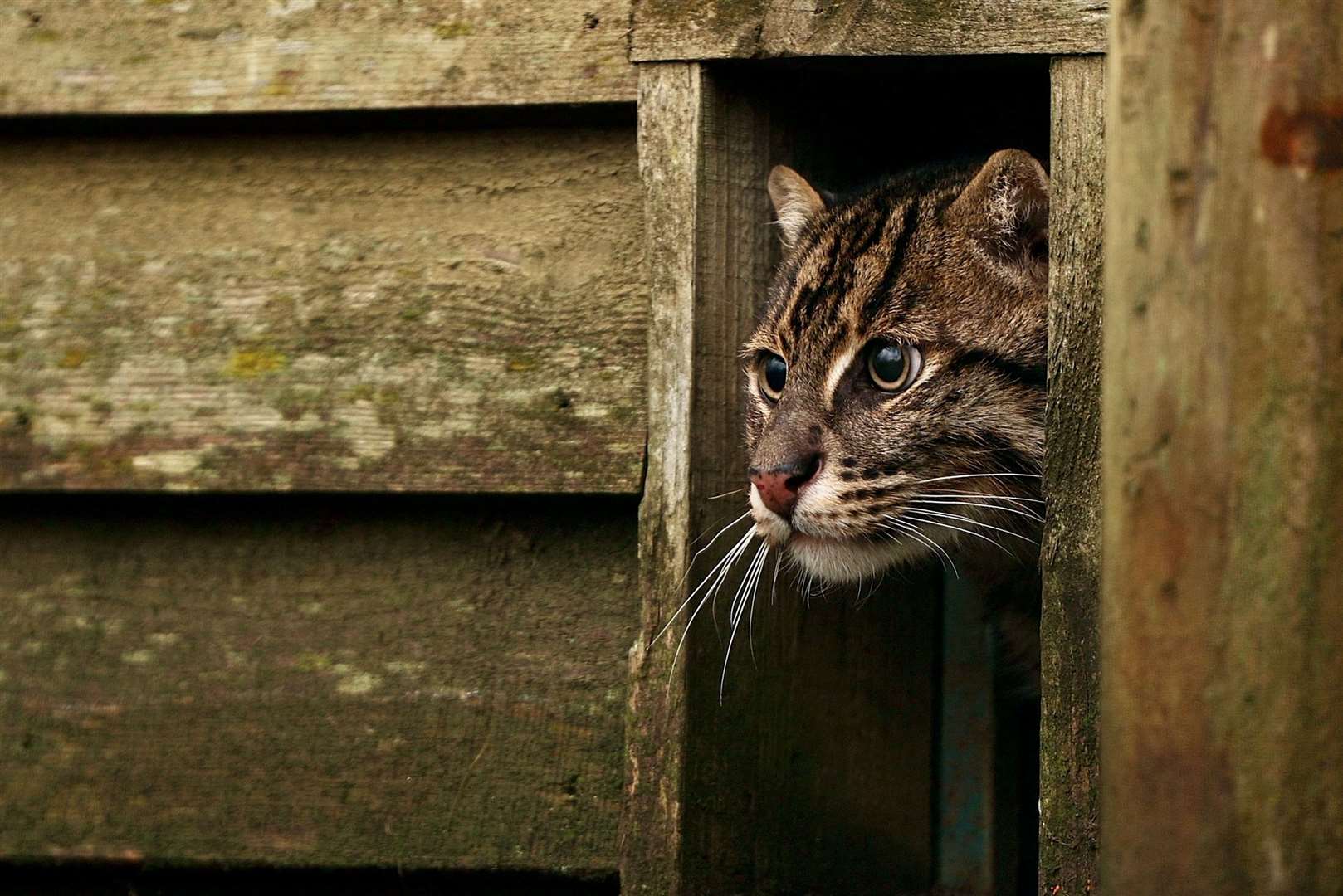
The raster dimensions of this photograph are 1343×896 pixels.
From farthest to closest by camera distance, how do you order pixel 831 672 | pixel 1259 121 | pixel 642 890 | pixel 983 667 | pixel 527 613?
pixel 983 667 < pixel 831 672 < pixel 527 613 < pixel 642 890 < pixel 1259 121

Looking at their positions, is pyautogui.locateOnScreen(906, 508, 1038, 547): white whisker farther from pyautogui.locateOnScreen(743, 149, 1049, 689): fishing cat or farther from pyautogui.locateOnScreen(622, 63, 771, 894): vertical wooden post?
pyautogui.locateOnScreen(622, 63, 771, 894): vertical wooden post

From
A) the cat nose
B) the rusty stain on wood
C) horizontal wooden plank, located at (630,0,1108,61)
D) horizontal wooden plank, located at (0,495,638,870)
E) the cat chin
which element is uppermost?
horizontal wooden plank, located at (630,0,1108,61)

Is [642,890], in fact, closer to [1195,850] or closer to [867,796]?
[867,796]

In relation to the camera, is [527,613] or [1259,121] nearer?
[1259,121]

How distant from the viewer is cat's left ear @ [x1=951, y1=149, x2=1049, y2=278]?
288 centimetres

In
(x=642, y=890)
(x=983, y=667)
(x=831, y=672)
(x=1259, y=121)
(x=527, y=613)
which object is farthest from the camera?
(x=983, y=667)

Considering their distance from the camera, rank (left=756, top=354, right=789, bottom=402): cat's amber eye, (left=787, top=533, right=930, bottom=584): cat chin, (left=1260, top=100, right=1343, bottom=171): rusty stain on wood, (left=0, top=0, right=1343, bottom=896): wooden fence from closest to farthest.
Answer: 1. (left=1260, top=100, right=1343, bottom=171): rusty stain on wood
2. (left=0, top=0, right=1343, bottom=896): wooden fence
3. (left=787, top=533, right=930, bottom=584): cat chin
4. (left=756, top=354, right=789, bottom=402): cat's amber eye

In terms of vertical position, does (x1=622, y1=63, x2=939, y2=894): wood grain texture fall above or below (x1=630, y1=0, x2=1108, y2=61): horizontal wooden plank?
below

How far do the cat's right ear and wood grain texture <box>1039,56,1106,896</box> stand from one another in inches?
27.4

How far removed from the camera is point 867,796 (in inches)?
128

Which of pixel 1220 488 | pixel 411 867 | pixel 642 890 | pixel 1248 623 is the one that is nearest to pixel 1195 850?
pixel 1248 623

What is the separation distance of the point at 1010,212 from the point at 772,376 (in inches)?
23.6

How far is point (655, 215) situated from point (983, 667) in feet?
5.37

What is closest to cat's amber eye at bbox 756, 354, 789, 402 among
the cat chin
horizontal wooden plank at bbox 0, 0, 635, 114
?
the cat chin
